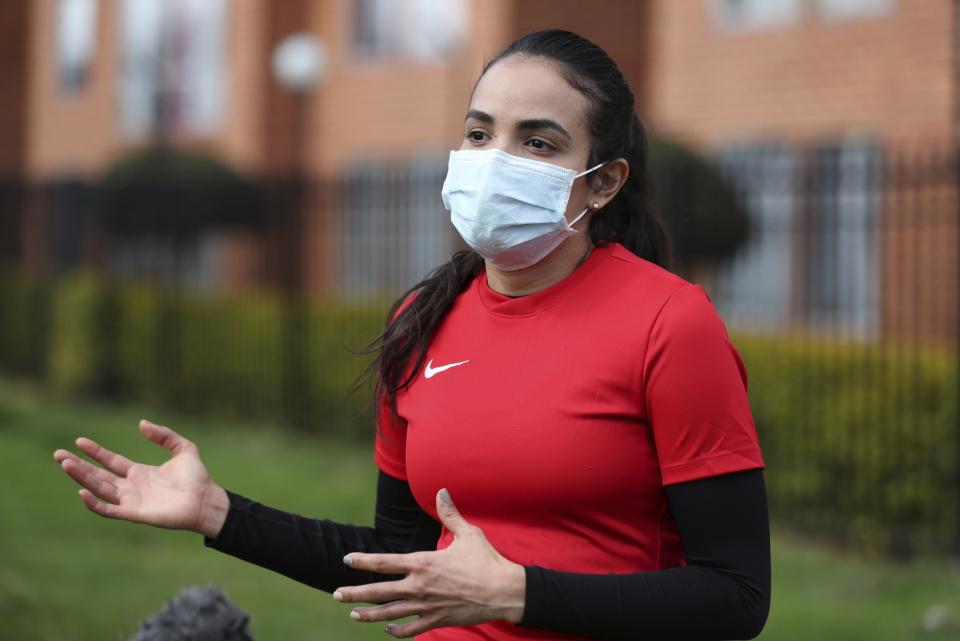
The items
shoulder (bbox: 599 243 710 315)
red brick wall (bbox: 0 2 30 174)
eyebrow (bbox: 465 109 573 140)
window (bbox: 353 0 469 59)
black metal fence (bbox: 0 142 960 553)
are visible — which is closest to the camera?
shoulder (bbox: 599 243 710 315)

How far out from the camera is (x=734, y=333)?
10.0 m

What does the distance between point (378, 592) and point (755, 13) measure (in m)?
12.4

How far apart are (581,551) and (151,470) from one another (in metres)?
0.79

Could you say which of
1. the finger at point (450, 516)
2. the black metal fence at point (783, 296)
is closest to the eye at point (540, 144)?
the finger at point (450, 516)

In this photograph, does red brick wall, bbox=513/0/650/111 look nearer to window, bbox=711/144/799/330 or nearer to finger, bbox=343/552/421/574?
window, bbox=711/144/799/330

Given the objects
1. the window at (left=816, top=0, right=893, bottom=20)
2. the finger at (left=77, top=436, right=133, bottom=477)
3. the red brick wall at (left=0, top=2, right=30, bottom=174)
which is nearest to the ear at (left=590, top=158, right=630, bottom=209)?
the finger at (left=77, top=436, right=133, bottom=477)

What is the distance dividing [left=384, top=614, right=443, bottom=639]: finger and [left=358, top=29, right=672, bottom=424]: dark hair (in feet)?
1.69

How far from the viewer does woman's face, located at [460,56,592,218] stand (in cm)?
240

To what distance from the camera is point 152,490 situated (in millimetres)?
2510

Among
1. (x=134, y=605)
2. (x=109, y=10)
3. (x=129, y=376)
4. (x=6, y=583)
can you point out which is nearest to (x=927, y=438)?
(x=134, y=605)

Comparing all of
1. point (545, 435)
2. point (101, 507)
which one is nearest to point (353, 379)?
point (101, 507)

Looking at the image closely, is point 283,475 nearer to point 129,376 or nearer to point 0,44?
point 129,376

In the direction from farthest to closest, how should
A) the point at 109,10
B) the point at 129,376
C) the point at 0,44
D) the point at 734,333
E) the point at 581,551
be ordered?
the point at 0,44 < the point at 109,10 < the point at 129,376 < the point at 734,333 < the point at 581,551

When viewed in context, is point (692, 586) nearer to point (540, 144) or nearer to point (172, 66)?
point (540, 144)
